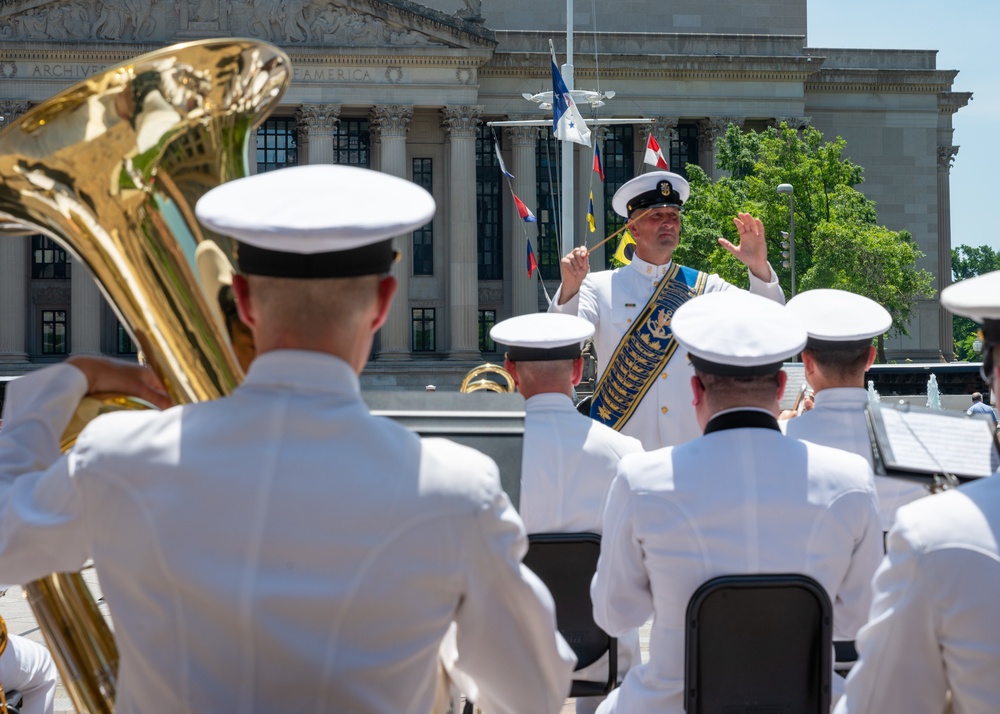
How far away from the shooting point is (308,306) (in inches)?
94.1

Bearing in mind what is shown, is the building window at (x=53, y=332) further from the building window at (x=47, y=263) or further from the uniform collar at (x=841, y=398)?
the uniform collar at (x=841, y=398)

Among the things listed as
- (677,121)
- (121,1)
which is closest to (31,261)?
(121,1)

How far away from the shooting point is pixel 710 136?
54.6 meters

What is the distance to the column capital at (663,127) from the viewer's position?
5346 cm

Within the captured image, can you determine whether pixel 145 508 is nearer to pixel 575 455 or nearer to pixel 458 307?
pixel 575 455

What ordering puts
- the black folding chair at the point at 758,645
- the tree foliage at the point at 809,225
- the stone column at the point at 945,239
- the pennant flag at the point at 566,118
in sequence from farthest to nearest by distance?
the stone column at the point at 945,239 → the tree foliage at the point at 809,225 → the pennant flag at the point at 566,118 → the black folding chair at the point at 758,645

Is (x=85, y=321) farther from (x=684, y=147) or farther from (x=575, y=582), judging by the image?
(x=575, y=582)

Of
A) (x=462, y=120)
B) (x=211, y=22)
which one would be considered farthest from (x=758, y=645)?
(x=211, y=22)

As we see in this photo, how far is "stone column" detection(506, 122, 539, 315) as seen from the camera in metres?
52.5

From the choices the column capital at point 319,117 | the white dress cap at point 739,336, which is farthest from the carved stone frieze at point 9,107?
the white dress cap at point 739,336

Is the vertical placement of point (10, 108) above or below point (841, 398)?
above

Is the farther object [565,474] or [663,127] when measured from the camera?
[663,127]

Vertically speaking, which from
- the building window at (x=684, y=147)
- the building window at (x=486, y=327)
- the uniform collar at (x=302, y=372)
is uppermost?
the building window at (x=684, y=147)

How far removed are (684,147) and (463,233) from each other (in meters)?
10.6
